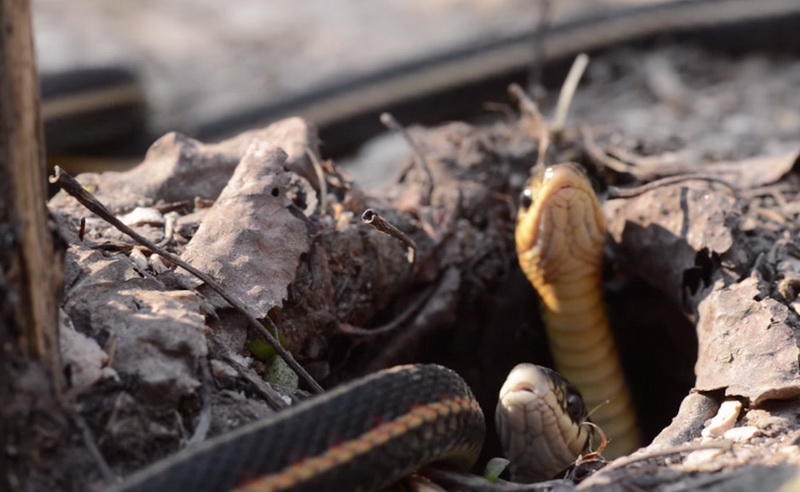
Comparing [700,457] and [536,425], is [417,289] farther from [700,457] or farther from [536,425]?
[700,457]

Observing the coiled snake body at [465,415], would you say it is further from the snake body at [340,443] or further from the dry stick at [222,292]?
the dry stick at [222,292]

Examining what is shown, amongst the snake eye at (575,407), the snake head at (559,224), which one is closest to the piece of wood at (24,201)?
the snake eye at (575,407)

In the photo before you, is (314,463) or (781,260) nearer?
(314,463)

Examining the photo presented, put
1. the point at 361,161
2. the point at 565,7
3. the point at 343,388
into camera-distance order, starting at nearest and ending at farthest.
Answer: the point at 343,388 → the point at 361,161 → the point at 565,7

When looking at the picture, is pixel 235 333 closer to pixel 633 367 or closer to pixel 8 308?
pixel 8 308

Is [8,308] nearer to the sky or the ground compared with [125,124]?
nearer to the ground

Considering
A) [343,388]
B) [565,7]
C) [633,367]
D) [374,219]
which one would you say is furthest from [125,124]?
[343,388]

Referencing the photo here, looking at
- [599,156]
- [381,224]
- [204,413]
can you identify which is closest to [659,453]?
[381,224]
